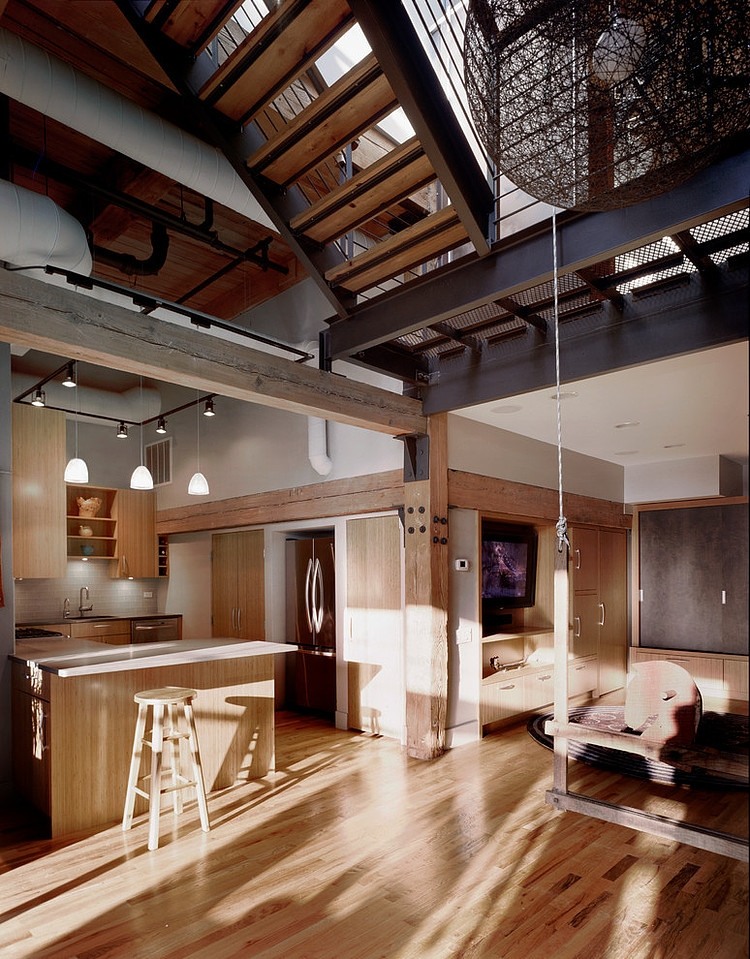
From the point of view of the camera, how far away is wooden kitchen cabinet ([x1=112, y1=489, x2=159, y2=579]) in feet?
26.8

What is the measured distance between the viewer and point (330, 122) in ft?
9.43

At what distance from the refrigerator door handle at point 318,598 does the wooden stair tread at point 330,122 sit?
12.6 ft

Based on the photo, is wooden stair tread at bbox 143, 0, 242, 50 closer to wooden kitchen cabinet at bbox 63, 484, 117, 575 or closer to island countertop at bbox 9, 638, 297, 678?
island countertop at bbox 9, 638, 297, 678

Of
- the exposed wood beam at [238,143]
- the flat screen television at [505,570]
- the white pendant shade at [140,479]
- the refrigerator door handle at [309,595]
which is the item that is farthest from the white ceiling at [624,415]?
the white pendant shade at [140,479]

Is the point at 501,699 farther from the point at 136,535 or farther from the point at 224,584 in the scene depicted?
the point at 136,535

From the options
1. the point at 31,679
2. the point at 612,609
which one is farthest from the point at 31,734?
the point at 612,609

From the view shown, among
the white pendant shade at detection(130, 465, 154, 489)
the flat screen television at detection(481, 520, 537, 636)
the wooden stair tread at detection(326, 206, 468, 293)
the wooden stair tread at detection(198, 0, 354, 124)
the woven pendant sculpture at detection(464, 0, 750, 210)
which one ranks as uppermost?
the wooden stair tread at detection(198, 0, 354, 124)

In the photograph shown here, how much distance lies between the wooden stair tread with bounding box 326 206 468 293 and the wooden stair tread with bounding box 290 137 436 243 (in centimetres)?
16

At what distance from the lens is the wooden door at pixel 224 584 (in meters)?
7.34

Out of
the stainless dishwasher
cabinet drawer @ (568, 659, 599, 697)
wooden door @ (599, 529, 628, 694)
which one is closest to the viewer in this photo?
cabinet drawer @ (568, 659, 599, 697)

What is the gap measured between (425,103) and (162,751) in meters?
3.58

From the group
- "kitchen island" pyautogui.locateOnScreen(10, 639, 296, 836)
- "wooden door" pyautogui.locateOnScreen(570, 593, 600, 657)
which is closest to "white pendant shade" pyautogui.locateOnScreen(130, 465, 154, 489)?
"kitchen island" pyautogui.locateOnScreen(10, 639, 296, 836)

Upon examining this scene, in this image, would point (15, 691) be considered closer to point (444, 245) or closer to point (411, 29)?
point (444, 245)

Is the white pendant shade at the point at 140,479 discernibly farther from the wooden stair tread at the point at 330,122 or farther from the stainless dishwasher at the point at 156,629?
the wooden stair tread at the point at 330,122
